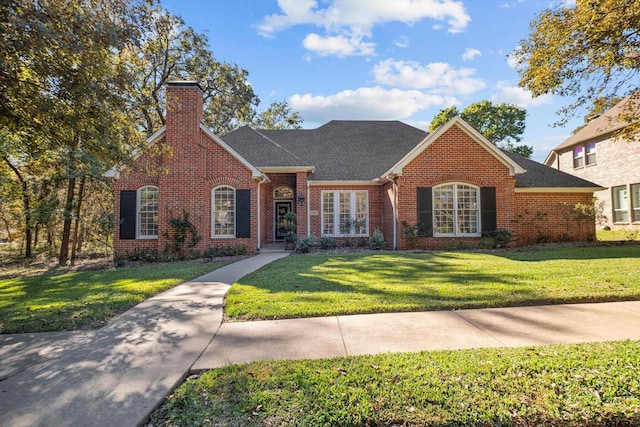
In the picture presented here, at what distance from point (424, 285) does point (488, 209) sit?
855 centimetres

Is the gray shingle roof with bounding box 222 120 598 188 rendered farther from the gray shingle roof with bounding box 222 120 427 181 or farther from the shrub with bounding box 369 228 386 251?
the shrub with bounding box 369 228 386 251

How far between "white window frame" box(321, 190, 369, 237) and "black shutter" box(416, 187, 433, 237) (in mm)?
2805

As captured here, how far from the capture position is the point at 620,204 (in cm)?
1962

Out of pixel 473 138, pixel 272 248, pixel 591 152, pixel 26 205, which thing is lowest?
pixel 272 248

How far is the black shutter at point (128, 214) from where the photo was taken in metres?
13.3

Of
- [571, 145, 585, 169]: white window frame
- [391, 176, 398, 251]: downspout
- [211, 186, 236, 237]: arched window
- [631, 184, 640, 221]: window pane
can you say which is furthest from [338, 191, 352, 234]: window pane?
[571, 145, 585, 169]: white window frame

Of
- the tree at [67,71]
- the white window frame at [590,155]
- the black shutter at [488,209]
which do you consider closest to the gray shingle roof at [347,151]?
the black shutter at [488,209]

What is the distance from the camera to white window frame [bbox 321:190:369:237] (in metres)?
15.5

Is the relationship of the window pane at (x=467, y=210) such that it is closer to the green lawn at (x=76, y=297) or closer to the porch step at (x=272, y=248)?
the porch step at (x=272, y=248)

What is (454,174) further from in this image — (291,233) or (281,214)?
(281,214)

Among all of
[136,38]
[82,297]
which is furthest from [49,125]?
[82,297]

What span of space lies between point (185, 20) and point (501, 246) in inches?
830

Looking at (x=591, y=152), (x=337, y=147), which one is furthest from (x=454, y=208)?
(x=591, y=152)

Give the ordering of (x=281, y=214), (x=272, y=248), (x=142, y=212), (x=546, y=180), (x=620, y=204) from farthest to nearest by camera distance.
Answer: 1. (x=620, y=204)
2. (x=281, y=214)
3. (x=272, y=248)
4. (x=546, y=180)
5. (x=142, y=212)
